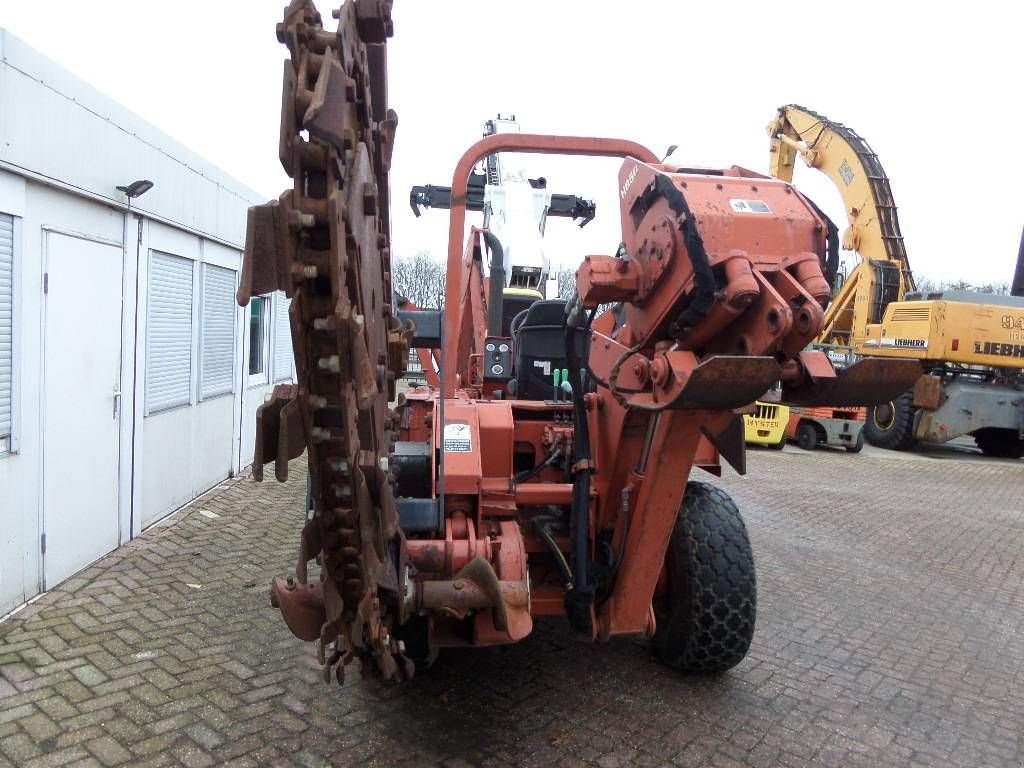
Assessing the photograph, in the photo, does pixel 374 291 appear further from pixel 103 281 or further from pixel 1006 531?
pixel 1006 531

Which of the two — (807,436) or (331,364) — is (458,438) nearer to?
(331,364)

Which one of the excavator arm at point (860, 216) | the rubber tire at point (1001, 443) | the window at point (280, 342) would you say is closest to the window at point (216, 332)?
the window at point (280, 342)

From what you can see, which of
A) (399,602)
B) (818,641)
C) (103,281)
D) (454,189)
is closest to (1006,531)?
(818,641)

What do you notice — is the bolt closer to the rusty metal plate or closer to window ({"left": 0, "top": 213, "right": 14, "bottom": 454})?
the rusty metal plate

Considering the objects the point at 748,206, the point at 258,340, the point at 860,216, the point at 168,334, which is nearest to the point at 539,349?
the point at 748,206

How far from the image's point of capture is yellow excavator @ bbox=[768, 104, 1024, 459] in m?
14.6

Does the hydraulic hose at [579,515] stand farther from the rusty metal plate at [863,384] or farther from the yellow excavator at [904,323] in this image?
the yellow excavator at [904,323]

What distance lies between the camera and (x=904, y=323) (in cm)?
1526

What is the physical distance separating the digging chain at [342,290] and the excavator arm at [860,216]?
16.4m

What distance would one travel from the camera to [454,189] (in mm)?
3988

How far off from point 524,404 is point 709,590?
4.65ft

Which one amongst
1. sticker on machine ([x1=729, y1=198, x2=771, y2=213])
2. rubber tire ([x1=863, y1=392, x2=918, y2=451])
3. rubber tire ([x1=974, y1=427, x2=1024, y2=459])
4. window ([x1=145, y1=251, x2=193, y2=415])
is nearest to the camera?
sticker on machine ([x1=729, y1=198, x2=771, y2=213])

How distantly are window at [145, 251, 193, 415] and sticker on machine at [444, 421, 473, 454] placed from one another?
13.0 ft

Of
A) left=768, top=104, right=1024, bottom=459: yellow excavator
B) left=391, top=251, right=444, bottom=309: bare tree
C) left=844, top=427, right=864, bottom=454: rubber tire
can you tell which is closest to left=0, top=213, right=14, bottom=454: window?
left=768, top=104, right=1024, bottom=459: yellow excavator
